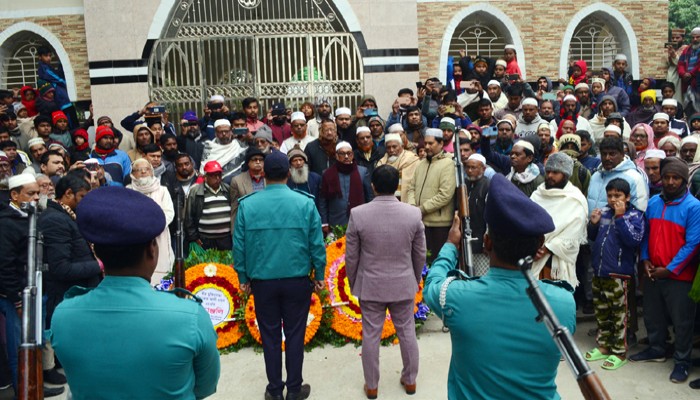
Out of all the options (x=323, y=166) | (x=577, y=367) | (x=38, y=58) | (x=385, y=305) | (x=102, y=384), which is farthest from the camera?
(x=38, y=58)

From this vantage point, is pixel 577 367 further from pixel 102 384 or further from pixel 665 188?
pixel 665 188

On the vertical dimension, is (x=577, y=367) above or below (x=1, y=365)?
above

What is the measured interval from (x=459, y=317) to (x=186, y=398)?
1.05 meters

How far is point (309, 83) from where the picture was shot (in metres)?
11.6

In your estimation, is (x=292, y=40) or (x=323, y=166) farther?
(x=292, y=40)

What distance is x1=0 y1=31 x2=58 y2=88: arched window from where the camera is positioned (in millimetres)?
12737

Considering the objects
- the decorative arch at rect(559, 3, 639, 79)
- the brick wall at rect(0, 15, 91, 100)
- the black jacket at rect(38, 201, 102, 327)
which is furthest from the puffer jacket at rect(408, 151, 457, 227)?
the brick wall at rect(0, 15, 91, 100)

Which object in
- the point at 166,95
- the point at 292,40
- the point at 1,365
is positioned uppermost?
the point at 292,40

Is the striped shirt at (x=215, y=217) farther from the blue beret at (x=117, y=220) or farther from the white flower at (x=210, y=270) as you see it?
the blue beret at (x=117, y=220)

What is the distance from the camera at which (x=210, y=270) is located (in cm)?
585

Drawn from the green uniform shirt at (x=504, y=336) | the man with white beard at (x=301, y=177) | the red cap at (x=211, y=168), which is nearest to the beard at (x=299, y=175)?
the man with white beard at (x=301, y=177)

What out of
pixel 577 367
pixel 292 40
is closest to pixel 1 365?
pixel 577 367

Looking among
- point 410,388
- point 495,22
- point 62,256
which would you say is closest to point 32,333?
point 62,256

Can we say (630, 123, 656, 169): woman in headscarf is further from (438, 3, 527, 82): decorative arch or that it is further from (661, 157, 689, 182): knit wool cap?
(438, 3, 527, 82): decorative arch
